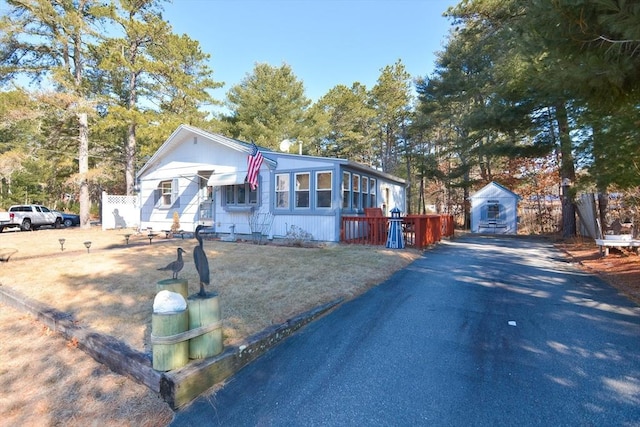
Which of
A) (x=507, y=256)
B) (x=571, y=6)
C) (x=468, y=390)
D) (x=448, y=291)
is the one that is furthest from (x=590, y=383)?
(x=507, y=256)

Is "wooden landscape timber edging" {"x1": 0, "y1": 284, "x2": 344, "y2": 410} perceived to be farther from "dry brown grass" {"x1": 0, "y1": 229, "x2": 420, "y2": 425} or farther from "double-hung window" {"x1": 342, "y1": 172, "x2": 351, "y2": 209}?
"double-hung window" {"x1": 342, "y1": 172, "x2": 351, "y2": 209}

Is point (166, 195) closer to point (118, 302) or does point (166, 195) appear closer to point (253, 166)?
point (253, 166)

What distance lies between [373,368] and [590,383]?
1720 millimetres

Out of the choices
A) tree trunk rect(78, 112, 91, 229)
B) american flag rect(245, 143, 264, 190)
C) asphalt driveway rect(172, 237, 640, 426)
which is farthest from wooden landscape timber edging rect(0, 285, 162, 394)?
tree trunk rect(78, 112, 91, 229)

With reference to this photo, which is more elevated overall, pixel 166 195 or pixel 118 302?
pixel 166 195

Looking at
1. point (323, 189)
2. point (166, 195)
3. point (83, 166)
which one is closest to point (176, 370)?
point (323, 189)

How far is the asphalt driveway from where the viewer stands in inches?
92.4

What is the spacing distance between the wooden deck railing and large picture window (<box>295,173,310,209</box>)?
1548 mm

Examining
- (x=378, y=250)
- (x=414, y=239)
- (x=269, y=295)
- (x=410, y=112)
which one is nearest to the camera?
(x=269, y=295)

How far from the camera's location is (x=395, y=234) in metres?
9.80

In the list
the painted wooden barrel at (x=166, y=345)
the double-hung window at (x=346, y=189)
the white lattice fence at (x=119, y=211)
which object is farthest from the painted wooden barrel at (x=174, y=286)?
the white lattice fence at (x=119, y=211)

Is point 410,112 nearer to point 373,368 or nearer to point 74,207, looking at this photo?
point 373,368

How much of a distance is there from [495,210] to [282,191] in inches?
514

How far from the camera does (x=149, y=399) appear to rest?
8.66ft
